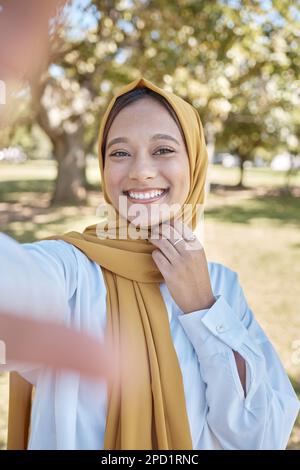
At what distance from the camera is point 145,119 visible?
1.41m

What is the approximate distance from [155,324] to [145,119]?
23.6 inches

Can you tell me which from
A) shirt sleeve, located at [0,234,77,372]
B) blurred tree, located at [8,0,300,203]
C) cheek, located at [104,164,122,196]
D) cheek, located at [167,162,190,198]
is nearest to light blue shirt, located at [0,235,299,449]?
cheek, located at [104,164,122,196]

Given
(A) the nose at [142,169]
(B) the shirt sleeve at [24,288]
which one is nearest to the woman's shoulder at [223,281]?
(A) the nose at [142,169]

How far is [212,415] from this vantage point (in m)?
1.28

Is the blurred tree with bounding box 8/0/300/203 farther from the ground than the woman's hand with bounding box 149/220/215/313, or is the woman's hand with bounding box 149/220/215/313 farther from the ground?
the blurred tree with bounding box 8/0/300/203

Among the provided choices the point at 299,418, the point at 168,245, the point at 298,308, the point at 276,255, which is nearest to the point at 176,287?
the point at 168,245

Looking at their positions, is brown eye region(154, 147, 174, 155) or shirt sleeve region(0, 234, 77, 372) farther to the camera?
brown eye region(154, 147, 174, 155)

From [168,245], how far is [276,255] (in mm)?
8790

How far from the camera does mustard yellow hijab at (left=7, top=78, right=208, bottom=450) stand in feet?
4.00

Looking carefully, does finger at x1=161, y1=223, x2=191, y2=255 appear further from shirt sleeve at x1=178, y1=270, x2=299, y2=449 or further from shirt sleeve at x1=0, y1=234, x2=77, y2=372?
shirt sleeve at x1=0, y1=234, x2=77, y2=372

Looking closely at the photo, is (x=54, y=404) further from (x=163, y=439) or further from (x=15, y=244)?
(x=15, y=244)

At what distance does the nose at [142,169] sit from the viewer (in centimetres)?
136

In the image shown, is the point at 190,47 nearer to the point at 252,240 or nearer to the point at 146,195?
the point at 252,240

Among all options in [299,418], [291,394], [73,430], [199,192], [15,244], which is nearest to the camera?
[15,244]
